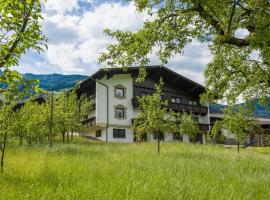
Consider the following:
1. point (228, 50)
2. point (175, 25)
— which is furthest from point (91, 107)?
point (175, 25)

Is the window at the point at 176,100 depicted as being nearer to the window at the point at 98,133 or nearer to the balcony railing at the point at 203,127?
the balcony railing at the point at 203,127

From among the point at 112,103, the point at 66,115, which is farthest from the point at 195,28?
the point at 112,103

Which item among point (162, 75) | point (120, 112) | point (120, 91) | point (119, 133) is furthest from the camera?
point (162, 75)

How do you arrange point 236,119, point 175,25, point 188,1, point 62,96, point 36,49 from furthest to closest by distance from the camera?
point 62,96 < point 236,119 < point 175,25 < point 188,1 < point 36,49

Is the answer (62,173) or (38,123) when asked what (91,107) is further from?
(62,173)

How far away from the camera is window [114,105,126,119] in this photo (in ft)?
160

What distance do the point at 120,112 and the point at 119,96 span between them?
7.80 ft

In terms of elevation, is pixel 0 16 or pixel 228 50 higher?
pixel 228 50

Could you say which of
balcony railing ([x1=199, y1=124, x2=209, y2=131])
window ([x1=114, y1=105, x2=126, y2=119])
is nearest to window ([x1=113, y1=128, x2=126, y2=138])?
window ([x1=114, y1=105, x2=126, y2=119])

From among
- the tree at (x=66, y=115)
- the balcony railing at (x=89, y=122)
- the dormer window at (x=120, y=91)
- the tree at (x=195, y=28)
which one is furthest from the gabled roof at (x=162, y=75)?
the tree at (x=195, y=28)

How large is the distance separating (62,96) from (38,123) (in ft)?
25.8

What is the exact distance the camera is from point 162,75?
52875 mm

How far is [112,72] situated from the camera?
156 feet

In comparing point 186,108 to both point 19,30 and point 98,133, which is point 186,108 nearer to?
point 98,133
